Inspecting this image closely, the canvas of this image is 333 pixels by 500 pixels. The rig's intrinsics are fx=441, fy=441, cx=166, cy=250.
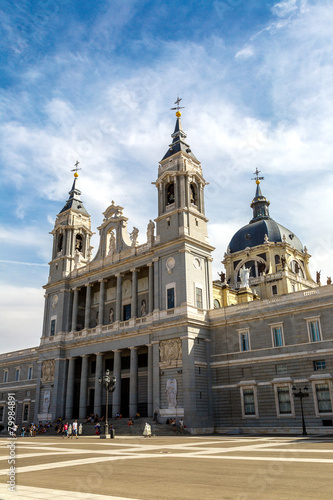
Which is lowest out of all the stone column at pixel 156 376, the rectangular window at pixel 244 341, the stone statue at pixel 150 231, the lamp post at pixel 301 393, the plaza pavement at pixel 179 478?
the plaza pavement at pixel 179 478

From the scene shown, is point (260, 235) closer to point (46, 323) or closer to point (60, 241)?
point (60, 241)

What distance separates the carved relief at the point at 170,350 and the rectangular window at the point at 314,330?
1254cm

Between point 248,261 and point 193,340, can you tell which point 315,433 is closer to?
point 193,340

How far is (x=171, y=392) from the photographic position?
42.9 metres

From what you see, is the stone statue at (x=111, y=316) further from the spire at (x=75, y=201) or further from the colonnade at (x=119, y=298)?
the spire at (x=75, y=201)

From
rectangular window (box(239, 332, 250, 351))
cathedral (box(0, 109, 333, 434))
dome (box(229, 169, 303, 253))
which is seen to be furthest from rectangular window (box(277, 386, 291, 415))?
dome (box(229, 169, 303, 253))

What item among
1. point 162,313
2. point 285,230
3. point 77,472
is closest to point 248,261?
point 285,230

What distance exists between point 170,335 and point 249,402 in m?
9.86

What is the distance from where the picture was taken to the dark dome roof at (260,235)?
85.0 metres

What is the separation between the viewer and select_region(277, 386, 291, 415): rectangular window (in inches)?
1506

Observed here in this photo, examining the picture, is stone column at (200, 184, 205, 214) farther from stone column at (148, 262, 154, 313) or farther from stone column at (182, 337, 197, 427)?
stone column at (182, 337, 197, 427)

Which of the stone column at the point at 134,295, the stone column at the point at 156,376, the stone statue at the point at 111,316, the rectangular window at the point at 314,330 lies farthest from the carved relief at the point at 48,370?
the rectangular window at the point at 314,330

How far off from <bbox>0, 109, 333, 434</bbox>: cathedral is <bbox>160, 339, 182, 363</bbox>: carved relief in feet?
0.33

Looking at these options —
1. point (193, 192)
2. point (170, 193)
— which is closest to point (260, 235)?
point (193, 192)
